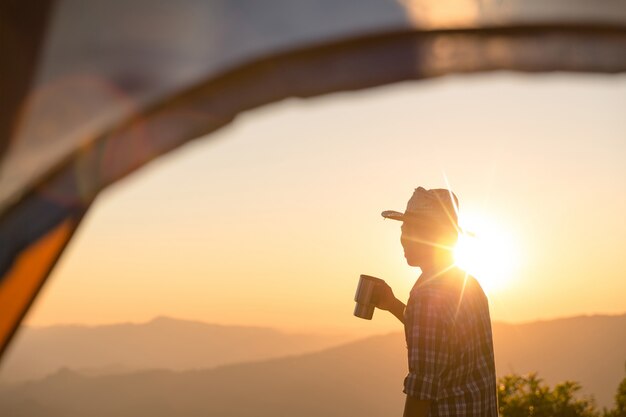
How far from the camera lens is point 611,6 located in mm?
1200

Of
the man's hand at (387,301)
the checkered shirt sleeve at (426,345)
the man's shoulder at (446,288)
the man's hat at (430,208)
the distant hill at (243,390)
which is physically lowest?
the checkered shirt sleeve at (426,345)

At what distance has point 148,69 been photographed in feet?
3.40

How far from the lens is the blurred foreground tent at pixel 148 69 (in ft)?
3.38

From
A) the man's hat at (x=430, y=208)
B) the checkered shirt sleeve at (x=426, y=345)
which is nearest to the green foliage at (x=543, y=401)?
the man's hat at (x=430, y=208)

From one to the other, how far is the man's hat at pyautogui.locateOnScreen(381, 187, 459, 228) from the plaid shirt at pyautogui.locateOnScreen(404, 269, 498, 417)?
228 millimetres

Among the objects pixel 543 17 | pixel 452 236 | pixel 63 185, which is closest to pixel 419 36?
pixel 543 17

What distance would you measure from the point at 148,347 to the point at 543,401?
134m

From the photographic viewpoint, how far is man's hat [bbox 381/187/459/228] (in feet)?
6.57

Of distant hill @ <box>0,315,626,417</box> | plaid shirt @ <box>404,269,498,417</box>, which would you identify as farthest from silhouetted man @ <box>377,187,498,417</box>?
distant hill @ <box>0,315,626,417</box>

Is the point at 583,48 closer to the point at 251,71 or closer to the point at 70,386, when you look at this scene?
the point at 251,71

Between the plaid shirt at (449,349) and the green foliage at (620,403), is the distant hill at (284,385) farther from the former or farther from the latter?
the plaid shirt at (449,349)

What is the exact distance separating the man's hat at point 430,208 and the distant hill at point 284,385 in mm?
88259

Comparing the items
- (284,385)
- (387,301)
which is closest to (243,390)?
(284,385)

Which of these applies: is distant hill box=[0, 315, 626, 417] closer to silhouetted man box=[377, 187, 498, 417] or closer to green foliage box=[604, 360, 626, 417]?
green foliage box=[604, 360, 626, 417]
